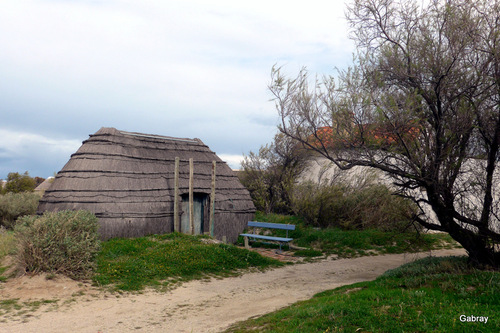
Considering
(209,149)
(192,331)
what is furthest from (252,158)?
(192,331)

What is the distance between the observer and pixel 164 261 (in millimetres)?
11023

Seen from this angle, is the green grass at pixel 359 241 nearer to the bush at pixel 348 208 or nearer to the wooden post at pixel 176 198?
the bush at pixel 348 208

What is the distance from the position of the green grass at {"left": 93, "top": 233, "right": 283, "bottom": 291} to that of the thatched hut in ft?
4.50

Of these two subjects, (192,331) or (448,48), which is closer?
(192,331)

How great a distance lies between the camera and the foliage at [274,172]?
892 inches

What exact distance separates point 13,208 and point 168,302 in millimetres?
14338

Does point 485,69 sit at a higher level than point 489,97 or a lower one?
higher

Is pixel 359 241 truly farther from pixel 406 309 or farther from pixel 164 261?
pixel 406 309

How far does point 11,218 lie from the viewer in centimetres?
1900

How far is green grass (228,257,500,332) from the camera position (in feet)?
17.2

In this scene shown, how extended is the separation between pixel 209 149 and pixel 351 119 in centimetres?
1150

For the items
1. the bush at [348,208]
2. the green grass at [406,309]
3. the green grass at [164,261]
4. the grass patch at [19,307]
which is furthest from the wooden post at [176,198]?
the green grass at [406,309]

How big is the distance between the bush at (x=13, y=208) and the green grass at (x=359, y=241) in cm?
1124

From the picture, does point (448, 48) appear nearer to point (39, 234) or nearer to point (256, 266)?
point (256, 266)
